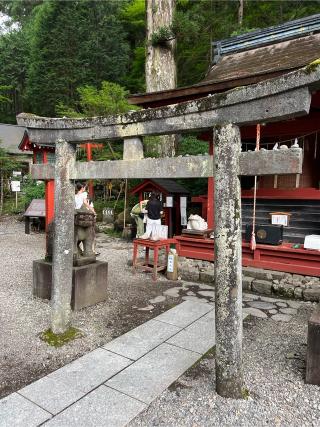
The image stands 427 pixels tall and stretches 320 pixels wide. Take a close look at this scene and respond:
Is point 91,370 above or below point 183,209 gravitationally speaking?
below

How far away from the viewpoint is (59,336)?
4.19 m

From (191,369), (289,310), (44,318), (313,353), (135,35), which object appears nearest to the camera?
(313,353)

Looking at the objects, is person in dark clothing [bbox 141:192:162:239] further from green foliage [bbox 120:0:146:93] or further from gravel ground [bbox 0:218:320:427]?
green foliage [bbox 120:0:146:93]

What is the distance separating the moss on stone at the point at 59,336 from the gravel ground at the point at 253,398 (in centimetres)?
159

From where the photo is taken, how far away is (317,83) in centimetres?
254

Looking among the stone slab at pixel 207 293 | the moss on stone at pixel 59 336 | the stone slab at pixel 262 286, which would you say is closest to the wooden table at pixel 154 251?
the stone slab at pixel 207 293

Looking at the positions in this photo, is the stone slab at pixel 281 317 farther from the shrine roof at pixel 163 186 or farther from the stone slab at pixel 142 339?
the shrine roof at pixel 163 186

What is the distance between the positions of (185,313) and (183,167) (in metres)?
2.74

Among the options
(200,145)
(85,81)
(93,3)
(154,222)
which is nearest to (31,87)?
(85,81)

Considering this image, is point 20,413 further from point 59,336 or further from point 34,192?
point 34,192

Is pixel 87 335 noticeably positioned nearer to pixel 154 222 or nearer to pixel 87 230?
pixel 87 230

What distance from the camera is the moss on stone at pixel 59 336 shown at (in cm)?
405

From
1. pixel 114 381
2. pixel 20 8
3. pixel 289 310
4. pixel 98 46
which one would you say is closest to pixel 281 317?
pixel 289 310

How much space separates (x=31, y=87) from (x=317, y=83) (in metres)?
22.4
